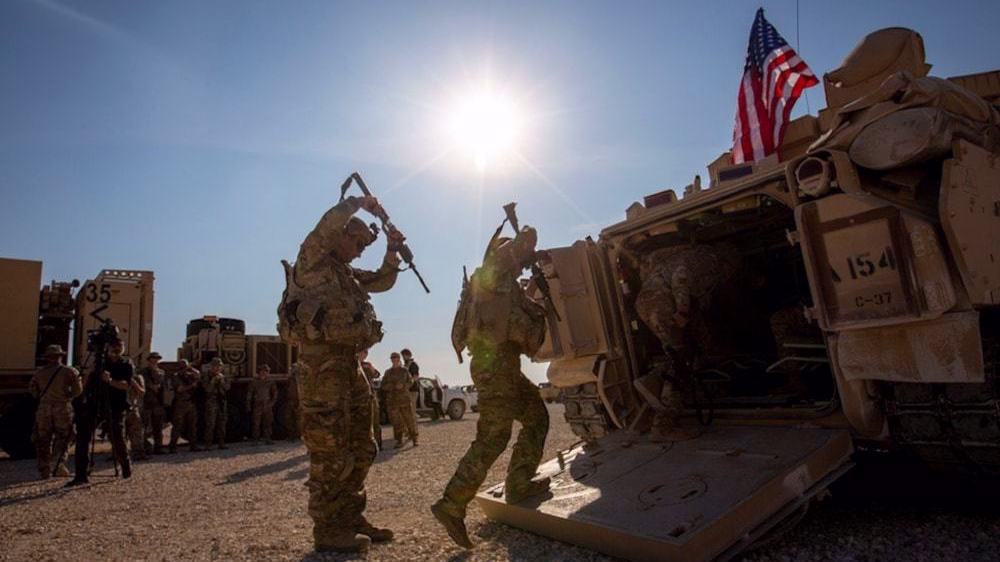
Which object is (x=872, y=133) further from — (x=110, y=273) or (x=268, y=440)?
(x=110, y=273)

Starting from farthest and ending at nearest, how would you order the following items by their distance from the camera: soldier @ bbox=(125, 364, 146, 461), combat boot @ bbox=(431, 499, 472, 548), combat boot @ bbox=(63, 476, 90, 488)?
soldier @ bbox=(125, 364, 146, 461) → combat boot @ bbox=(63, 476, 90, 488) → combat boot @ bbox=(431, 499, 472, 548)

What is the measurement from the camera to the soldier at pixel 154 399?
37.3 feet

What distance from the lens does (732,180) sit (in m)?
4.77

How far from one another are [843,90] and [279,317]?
5718 mm

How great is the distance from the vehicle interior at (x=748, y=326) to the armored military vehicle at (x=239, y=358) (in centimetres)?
993

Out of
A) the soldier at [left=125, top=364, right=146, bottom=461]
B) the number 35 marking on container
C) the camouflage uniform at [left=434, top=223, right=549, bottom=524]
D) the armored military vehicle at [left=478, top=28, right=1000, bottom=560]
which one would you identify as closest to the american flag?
the armored military vehicle at [left=478, top=28, right=1000, bottom=560]

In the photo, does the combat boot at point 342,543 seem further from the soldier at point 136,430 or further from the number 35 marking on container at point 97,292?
the number 35 marking on container at point 97,292

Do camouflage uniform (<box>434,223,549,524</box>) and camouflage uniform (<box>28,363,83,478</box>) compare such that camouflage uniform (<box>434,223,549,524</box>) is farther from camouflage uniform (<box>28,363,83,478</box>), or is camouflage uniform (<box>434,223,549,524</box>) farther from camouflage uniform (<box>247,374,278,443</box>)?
camouflage uniform (<box>247,374,278,443</box>)

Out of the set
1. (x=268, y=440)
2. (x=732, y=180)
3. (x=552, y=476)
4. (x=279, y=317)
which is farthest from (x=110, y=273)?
(x=732, y=180)

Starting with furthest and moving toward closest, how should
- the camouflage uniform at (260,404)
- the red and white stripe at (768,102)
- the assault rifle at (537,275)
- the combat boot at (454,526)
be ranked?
the camouflage uniform at (260,404), the red and white stripe at (768,102), the assault rifle at (537,275), the combat boot at (454,526)

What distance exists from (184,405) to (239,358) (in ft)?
8.38

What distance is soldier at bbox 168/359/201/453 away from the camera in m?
12.1

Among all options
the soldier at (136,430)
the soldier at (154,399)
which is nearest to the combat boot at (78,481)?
the soldier at (136,430)

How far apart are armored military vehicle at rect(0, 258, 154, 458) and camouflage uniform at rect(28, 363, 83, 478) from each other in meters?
2.99
